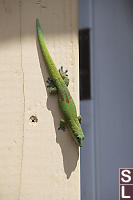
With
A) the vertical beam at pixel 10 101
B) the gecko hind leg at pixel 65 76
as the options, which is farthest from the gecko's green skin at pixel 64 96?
the vertical beam at pixel 10 101

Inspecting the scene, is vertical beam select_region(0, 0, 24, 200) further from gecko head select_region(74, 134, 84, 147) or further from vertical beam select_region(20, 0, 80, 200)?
gecko head select_region(74, 134, 84, 147)

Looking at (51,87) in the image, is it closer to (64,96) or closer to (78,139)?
(64,96)

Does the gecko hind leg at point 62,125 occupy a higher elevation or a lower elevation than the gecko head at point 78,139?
higher

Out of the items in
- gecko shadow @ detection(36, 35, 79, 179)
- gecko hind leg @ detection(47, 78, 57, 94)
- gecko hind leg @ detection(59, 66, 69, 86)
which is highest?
gecko hind leg @ detection(59, 66, 69, 86)

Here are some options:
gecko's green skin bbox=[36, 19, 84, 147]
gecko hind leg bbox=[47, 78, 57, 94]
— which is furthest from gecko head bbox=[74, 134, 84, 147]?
gecko hind leg bbox=[47, 78, 57, 94]

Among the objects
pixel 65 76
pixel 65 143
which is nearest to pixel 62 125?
pixel 65 143

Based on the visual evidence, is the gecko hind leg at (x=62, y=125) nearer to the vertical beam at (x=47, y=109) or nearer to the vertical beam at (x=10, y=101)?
the vertical beam at (x=47, y=109)
